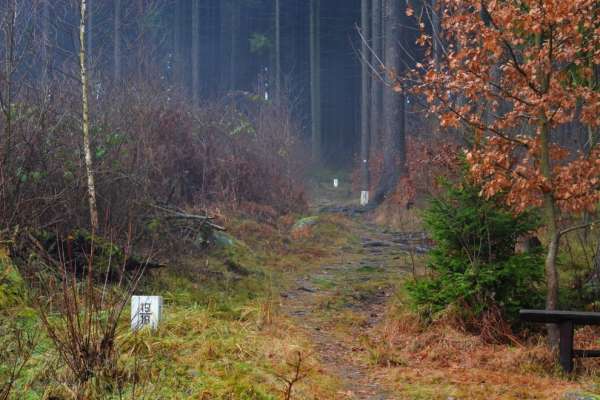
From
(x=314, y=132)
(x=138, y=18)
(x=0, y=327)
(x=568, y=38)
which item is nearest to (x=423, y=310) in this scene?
(x=568, y=38)

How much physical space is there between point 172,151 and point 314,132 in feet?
80.9

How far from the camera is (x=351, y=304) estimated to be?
10047 millimetres

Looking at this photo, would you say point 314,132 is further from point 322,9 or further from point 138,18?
point 138,18

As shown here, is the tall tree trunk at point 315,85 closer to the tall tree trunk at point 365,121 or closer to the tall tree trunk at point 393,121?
the tall tree trunk at point 365,121

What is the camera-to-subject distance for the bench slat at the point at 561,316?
21.5 feet

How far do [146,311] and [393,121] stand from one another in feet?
53.3

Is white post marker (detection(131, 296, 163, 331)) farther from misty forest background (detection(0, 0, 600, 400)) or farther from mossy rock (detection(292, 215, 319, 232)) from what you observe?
mossy rock (detection(292, 215, 319, 232))

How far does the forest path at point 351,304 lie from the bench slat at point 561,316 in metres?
1.53

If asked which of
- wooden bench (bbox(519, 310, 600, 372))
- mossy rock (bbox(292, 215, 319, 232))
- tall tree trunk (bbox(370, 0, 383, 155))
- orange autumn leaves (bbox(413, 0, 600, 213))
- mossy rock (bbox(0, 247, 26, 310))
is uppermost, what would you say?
tall tree trunk (bbox(370, 0, 383, 155))

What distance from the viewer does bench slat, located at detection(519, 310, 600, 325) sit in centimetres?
654

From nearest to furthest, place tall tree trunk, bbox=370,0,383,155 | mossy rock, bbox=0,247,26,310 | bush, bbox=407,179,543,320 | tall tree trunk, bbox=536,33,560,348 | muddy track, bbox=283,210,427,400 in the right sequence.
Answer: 1. mossy rock, bbox=0,247,26,310
2. muddy track, bbox=283,210,427,400
3. tall tree trunk, bbox=536,33,560,348
4. bush, bbox=407,179,543,320
5. tall tree trunk, bbox=370,0,383,155

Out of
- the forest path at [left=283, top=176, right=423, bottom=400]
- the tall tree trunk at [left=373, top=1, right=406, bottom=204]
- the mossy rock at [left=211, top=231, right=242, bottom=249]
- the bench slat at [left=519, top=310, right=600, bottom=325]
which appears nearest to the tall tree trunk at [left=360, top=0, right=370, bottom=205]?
the tall tree trunk at [left=373, top=1, right=406, bottom=204]

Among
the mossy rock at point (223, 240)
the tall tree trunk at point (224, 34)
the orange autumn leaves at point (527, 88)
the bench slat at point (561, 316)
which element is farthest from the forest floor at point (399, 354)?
the tall tree trunk at point (224, 34)

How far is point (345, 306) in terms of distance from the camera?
991 cm
